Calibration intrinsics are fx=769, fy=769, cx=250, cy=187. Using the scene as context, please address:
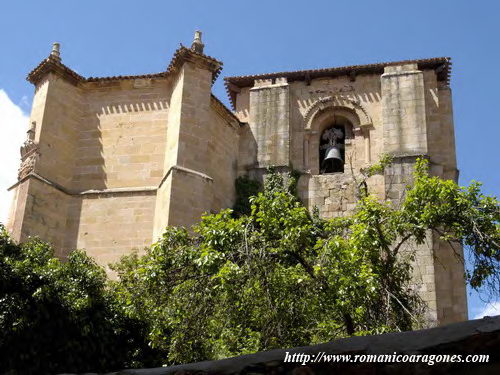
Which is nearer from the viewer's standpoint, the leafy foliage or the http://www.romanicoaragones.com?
the http://www.romanicoaragones.com

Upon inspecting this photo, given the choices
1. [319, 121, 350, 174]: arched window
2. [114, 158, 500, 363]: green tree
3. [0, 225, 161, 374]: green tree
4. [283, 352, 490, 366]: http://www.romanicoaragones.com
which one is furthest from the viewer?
[319, 121, 350, 174]: arched window

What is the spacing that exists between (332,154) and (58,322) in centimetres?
1073

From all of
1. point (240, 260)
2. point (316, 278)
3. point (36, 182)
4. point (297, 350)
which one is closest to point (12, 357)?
point (240, 260)

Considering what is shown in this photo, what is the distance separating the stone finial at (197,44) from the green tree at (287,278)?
906 cm

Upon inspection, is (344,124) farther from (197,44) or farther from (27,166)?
(27,166)

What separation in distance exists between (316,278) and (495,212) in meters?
3.10

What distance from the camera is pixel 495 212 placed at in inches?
462

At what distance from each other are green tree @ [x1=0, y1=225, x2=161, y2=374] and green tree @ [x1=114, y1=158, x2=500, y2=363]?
44.3 inches

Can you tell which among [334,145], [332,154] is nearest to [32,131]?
[332,154]

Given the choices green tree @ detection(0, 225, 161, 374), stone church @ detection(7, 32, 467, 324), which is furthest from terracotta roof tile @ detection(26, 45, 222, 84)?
green tree @ detection(0, 225, 161, 374)

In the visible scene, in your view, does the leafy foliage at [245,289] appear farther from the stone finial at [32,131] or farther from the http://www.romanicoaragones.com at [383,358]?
the http://www.romanicoaragones.com at [383,358]

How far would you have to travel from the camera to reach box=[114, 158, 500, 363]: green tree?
34.6 ft

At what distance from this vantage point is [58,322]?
12234mm

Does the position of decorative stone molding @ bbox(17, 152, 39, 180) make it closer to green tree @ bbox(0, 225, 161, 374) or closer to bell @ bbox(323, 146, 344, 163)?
green tree @ bbox(0, 225, 161, 374)
